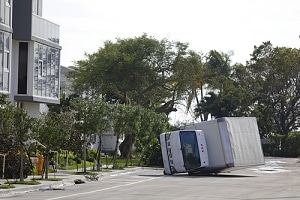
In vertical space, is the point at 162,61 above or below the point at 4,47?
above

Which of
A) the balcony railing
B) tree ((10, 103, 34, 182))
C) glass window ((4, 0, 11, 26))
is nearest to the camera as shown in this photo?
tree ((10, 103, 34, 182))

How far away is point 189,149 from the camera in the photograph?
38.2 m

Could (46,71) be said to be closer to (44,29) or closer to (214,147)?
(44,29)

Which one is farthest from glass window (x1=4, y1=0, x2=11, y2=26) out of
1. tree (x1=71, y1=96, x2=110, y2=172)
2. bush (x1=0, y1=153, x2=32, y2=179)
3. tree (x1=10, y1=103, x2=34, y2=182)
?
tree (x1=10, y1=103, x2=34, y2=182)

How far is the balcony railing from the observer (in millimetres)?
40562

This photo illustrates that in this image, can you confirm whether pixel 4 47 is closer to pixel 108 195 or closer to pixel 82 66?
pixel 108 195

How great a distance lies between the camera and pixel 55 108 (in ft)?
216

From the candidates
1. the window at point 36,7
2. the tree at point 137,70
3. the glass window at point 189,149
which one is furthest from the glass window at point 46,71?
the tree at point 137,70

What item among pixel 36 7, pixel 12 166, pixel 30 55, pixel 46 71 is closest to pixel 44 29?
pixel 36 7

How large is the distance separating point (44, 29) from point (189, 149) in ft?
37.6

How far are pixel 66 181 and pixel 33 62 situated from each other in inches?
461

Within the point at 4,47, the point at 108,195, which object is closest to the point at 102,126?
the point at 4,47

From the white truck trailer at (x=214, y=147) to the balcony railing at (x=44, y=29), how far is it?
9712mm

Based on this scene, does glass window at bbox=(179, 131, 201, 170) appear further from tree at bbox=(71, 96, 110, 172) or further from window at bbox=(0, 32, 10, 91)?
window at bbox=(0, 32, 10, 91)
